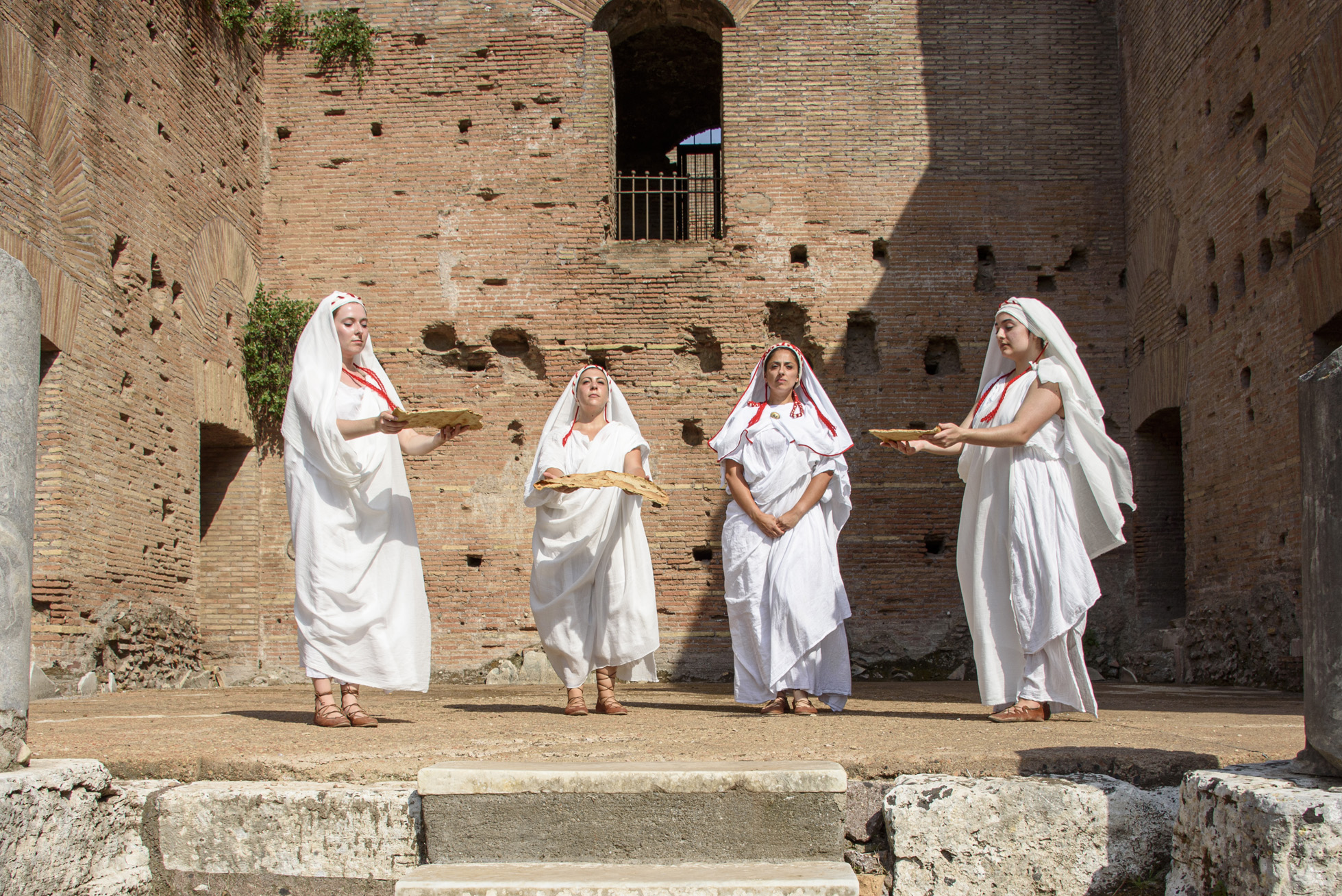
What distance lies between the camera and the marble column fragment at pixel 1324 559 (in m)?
2.67

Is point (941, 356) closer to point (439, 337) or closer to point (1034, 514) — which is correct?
point (439, 337)

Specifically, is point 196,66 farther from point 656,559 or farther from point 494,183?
point 656,559

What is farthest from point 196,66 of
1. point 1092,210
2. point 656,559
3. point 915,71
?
point 1092,210

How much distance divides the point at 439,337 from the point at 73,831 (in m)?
8.64

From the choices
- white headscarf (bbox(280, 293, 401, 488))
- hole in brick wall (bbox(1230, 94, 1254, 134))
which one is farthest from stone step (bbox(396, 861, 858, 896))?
hole in brick wall (bbox(1230, 94, 1254, 134))

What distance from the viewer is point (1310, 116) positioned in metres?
7.76

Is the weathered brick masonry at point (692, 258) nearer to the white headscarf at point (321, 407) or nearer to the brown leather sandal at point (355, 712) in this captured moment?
the white headscarf at point (321, 407)

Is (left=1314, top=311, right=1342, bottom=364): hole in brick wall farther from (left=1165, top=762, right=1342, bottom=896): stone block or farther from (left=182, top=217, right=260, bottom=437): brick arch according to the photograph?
(left=182, top=217, right=260, bottom=437): brick arch

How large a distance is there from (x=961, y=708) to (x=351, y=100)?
30.0ft

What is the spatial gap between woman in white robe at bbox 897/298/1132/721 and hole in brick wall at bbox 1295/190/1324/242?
3.69 meters

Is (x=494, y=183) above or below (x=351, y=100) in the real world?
below

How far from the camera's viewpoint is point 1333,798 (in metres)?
2.59

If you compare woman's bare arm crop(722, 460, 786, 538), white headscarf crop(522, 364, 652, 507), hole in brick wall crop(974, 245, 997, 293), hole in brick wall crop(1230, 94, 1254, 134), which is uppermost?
hole in brick wall crop(1230, 94, 1254, 134)

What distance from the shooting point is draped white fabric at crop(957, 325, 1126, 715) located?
4871 millimetres
